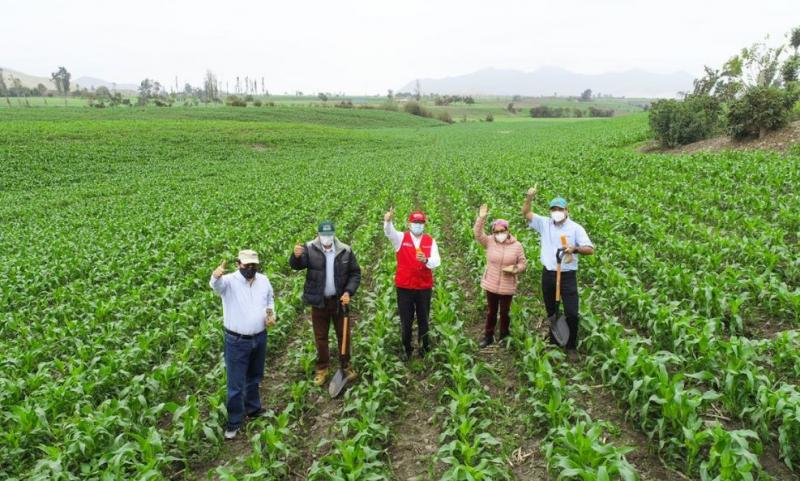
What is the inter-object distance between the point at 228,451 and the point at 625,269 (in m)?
7.93

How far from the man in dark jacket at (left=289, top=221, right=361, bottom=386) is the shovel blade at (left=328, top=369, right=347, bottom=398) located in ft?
0.31

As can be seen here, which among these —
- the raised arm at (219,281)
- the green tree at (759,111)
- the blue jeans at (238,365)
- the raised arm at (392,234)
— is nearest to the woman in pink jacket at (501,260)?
the raised arm at (392,234)

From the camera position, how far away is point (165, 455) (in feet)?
17.6

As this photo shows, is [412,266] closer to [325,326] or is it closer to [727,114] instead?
[325,326]

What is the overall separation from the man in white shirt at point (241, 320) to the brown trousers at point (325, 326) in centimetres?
83

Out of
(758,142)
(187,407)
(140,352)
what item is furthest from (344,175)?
(187,407)

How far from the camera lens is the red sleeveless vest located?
6.96m

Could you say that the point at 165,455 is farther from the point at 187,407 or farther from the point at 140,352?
the point at 140,352

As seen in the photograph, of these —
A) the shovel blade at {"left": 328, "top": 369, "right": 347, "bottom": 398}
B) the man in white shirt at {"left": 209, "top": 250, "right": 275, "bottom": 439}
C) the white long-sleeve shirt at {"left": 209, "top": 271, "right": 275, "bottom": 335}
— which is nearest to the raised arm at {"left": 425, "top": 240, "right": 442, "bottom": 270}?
the shovel blade at {"left": 328, "top": 369, "right": 347, "bottom": 398}

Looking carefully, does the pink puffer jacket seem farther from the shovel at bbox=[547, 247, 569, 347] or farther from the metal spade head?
the metal spade head

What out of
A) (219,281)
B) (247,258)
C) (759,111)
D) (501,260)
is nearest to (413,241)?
(501,260)

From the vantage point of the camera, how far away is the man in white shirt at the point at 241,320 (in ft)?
19.1

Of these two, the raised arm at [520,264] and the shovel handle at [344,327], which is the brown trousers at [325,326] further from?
the raised arm at [520,264]

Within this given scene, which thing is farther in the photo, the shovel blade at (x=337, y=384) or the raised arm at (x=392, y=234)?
the raised arm at (x=392, y=234)
